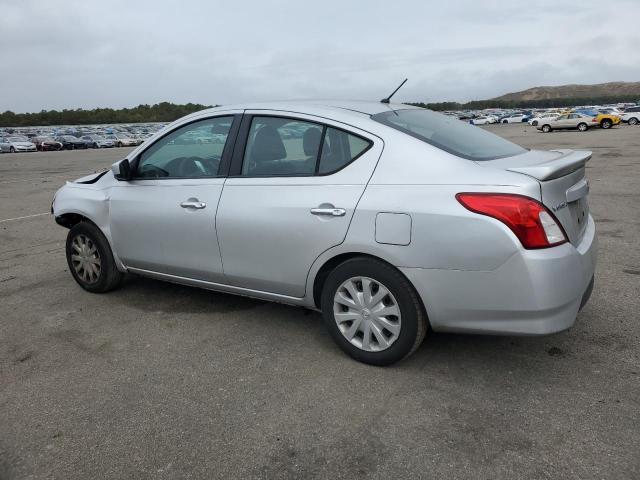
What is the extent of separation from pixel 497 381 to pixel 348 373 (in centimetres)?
89

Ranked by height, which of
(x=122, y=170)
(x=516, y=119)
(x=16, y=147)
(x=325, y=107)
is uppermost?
(x=325, y=107)

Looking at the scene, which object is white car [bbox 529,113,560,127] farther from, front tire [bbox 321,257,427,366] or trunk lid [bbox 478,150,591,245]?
front tire [bbox 321,257,427,366]

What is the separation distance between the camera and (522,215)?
2877 mm

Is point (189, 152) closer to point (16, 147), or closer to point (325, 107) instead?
point (325, 107)

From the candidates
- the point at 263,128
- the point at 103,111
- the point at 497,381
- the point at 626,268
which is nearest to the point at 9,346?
the point at 263,128

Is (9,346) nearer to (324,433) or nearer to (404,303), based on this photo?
(324,433)

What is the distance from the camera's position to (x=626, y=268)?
5.27m

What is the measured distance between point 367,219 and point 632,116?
48831 millimetres

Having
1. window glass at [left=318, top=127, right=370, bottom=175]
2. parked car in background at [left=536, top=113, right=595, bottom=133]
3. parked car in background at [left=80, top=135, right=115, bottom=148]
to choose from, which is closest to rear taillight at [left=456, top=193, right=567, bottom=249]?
window glass at [left=318, top=127, right=370, bottom=175]

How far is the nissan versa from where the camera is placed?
2.95 metres

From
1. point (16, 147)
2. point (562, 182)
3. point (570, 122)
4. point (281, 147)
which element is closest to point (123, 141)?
point (16, 147)

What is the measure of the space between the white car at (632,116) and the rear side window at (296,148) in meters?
48.1

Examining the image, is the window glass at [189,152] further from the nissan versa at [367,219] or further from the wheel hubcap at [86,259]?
the wheel hubcap at [86,259]

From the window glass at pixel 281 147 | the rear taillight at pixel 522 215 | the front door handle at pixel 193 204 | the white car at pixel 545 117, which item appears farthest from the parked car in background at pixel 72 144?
the rear taillight at pixel 522 215
